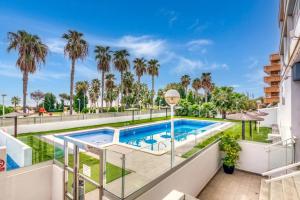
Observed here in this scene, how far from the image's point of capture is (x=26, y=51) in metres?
15.2

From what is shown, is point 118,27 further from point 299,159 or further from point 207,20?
point 299,159

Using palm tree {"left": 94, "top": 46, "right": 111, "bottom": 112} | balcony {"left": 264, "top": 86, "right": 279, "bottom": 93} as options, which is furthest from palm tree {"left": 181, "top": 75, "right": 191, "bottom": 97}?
palm tree {"left": 94, "top": 46, "right": 111, "bottom": 112}

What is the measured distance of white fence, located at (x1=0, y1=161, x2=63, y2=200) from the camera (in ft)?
15.0

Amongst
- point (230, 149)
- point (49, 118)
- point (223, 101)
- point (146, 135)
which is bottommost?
point (146, 135)

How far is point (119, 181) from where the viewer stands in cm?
344

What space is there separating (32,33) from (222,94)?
23.3 meters

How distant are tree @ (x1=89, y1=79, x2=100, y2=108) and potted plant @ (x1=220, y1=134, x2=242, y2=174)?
41.4m

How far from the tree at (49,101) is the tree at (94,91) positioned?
456 inches

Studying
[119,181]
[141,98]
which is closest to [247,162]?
[119,181]

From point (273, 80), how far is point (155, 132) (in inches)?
788

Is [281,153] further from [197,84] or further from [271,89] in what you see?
[197,84]

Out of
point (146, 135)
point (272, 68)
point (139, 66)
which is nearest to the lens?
point (146, 135)

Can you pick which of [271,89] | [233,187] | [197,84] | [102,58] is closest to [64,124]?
[102,58]

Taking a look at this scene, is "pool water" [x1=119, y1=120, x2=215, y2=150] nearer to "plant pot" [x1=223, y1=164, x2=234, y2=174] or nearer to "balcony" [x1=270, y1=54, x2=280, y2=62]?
"plant pot" [x1=223, y1=164, x2=234, y2=174]
